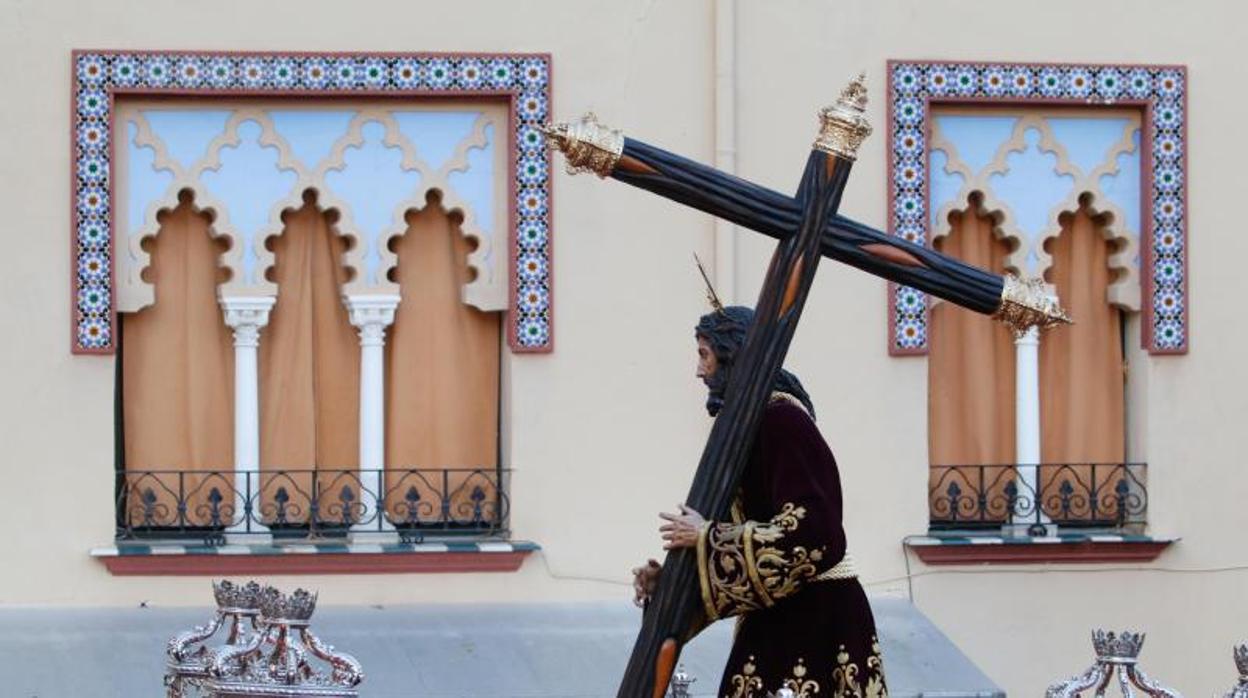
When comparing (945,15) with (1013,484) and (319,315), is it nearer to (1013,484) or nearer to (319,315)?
(1013,484)

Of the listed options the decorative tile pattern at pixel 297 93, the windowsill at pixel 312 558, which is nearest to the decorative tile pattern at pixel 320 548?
the windowsill at pixel 312 558

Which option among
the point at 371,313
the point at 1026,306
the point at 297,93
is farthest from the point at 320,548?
the point at 1026,306

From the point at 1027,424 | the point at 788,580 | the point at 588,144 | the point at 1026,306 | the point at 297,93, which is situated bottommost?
the point at 788,580

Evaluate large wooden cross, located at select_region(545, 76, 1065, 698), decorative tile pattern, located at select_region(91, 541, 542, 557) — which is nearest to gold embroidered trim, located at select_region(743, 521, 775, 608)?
large wooden cross, located at select_region(545, 76, 1065, 698)

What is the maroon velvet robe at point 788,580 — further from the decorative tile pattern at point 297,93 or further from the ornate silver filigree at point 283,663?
the decorative tile pattern at point 297,93

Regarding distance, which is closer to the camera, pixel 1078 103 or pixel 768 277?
pixel 768 277

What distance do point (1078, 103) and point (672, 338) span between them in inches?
70.0

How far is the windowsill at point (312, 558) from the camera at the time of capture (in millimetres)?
11461

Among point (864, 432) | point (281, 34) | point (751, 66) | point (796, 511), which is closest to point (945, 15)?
point (751, 66)

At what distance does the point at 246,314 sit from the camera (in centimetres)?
1168

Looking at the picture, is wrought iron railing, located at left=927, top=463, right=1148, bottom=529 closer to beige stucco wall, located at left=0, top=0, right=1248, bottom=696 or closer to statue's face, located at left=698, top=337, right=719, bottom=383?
beige stucco wall, located at left=0, top=0, right=1248, bottom=696

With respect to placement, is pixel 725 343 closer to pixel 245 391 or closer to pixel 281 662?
pixel 281 662

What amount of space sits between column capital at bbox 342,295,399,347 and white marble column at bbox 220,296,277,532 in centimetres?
29

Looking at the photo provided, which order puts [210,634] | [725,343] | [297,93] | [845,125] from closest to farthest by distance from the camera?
[845,125] < [725,343] < [210,634] < [297,93]
